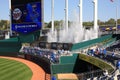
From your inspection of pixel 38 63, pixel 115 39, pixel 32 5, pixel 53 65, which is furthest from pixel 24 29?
pixel 53 65

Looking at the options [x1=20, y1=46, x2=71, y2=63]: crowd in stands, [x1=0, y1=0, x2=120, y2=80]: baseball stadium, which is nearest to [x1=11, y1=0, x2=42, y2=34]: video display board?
[x1=0, y1=0, x2=120, y2=80]: baseball stadium

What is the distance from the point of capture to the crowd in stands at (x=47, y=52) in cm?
2680

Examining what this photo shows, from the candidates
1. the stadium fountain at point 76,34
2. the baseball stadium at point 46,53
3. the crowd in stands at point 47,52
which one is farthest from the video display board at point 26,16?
the stadium fountain at point 76,34

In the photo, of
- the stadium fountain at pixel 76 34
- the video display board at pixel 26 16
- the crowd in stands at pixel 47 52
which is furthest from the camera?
the stadium fountain at pixel 76 34

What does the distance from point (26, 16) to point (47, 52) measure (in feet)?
32.1

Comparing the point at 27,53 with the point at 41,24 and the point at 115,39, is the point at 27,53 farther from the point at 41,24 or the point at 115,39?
the point at 115,39

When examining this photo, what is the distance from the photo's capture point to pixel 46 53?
99.9ft

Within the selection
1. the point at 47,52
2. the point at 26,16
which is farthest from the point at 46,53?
the point at 26,16

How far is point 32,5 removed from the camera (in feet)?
123

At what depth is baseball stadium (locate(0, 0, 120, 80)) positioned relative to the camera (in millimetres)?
22355

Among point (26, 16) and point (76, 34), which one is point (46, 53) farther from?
point (76, 34)

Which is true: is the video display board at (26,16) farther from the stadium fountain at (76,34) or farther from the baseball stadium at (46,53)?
the stadium fountain at (76,34)

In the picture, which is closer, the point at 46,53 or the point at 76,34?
the point at 46,53

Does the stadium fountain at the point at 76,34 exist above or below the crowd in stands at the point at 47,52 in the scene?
above
